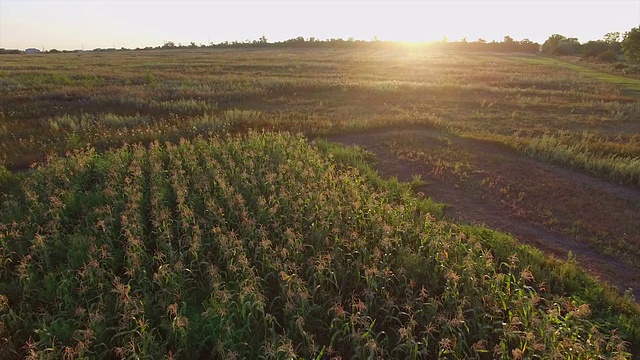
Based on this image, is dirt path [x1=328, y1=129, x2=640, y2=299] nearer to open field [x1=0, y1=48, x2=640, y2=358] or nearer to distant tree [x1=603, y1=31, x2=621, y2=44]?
open field [x1=0, y1=48, x2=640, y2=358]

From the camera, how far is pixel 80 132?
43.5 ft

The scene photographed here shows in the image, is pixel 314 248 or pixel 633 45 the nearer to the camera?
pixel 314 248

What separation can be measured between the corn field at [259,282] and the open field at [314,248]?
3cm

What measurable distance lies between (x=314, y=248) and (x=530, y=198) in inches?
223

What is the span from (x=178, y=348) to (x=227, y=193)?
321 cm

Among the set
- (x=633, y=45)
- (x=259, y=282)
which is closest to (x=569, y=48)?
(x=633, y=45)

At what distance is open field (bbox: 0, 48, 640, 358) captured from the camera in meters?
4.38

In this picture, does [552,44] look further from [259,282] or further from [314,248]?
[259,282]

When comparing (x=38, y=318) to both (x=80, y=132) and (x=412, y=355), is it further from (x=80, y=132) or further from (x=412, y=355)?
(x=80, y=132)

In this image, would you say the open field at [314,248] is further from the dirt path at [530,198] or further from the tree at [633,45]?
the tree at [633,45]

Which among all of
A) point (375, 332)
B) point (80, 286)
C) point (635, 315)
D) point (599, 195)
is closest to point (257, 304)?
point (375, 332)

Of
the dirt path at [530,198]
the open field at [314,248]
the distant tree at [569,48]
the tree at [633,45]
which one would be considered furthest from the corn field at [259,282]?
the distant tree at [569,48]

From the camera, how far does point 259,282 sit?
5.04 meters

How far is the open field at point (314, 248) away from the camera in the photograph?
14.4 ft
